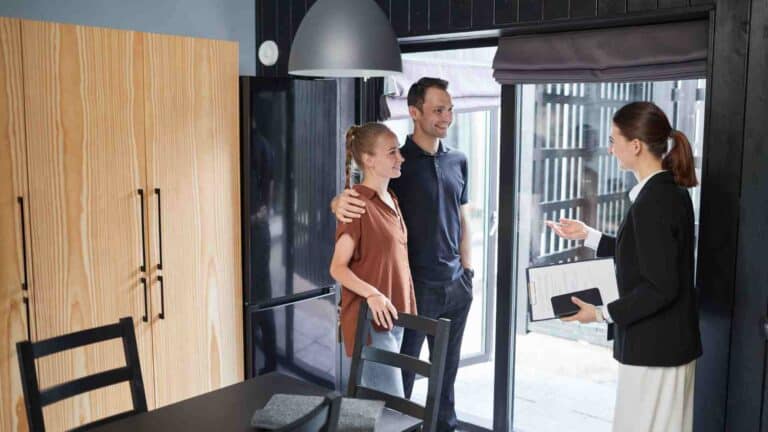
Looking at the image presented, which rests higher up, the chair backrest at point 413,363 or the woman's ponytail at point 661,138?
the woman's ponytail at point 661,138

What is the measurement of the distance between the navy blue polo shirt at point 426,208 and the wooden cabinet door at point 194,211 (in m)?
0.77

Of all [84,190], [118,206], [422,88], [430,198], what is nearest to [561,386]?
[430,198]

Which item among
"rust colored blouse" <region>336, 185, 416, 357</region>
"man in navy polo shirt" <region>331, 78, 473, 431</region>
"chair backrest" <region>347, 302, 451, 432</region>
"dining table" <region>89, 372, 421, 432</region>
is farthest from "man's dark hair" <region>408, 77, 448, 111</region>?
"dining table" <region>89, 372, 421, 432</region>

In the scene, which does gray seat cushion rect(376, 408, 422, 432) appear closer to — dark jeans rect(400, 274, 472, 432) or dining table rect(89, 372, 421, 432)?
dining table rect(89, 372, 421, 432)

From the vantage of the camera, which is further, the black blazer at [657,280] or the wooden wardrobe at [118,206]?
the wooden wardrobe at [118,206]

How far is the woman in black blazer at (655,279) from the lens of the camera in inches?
91.7

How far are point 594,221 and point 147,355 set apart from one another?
193 centimetres

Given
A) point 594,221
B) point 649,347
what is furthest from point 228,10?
point 649,347

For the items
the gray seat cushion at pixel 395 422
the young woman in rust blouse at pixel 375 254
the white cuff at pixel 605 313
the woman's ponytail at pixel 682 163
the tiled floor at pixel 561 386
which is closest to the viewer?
the gray seat cushion at pixel 395 422

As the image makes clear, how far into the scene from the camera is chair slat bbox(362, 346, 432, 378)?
227 cm

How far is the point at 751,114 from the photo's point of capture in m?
→ 2.44

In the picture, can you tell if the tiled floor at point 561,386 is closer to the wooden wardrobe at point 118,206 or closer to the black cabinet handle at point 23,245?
the wooden wardrobe at point 118,206

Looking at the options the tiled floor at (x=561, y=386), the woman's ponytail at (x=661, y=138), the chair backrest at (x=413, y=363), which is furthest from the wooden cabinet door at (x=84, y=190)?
the woman's ponytail at (x=661, y=138)

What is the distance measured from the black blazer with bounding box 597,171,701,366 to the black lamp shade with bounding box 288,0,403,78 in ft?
3.18
